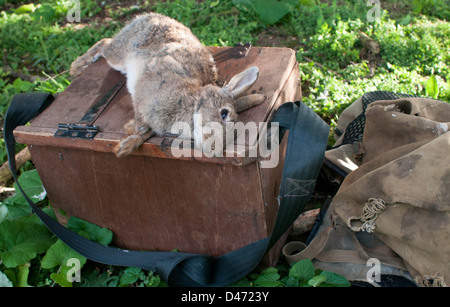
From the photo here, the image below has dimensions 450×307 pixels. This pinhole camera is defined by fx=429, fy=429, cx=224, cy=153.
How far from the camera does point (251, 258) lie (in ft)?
7.22

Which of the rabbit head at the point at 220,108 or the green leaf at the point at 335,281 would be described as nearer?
the rabbit head at the point at 220,108

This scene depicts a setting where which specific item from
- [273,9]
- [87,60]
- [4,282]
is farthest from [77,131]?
[273,9]

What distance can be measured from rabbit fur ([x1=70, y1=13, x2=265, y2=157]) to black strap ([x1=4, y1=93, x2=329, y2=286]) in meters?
0.30

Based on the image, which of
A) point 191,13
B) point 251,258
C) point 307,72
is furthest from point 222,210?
point 191,13

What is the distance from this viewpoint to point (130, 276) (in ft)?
8.04

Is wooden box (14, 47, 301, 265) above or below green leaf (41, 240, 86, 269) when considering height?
above

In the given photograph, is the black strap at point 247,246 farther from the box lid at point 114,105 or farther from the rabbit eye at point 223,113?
the rabbit eye at point 223,113

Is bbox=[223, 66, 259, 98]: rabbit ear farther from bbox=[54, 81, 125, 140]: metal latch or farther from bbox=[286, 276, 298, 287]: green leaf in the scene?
bbox=[286, 276, 298, 287]: green leaf

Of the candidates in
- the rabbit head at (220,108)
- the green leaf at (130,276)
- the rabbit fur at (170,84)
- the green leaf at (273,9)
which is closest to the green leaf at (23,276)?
the green leaf at (130,276)

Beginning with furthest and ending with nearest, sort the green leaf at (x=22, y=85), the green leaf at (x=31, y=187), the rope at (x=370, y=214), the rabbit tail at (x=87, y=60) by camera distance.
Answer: the green leaf at (x=22, y=85) < the rabbit tail at (x=87, y=60) < the green leaf at (x=31, y=187) < the rope at (x=370, y=214)

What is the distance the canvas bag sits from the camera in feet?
6.71

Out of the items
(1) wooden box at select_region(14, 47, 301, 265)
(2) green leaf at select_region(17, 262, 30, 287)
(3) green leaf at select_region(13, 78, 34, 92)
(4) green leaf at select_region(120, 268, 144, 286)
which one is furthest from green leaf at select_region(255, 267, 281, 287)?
(3) green leaf at select_region(13, 78, 34, 92)

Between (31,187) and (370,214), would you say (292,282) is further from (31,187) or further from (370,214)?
(31,187)

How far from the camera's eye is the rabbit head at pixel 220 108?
2.07 meters
